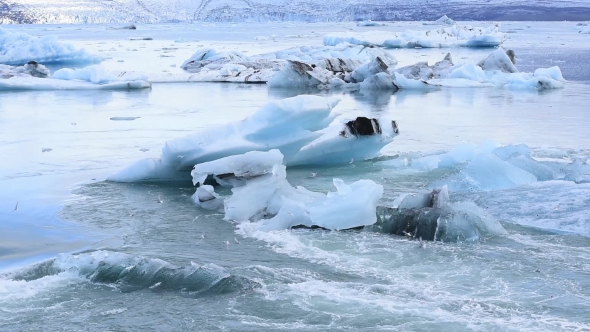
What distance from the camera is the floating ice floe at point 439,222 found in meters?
4.43

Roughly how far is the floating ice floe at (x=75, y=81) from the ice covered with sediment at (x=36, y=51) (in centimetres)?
485

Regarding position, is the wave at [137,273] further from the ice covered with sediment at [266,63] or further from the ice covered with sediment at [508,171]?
the ice covered with sediment at [266,63]

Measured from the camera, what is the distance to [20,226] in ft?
15.6

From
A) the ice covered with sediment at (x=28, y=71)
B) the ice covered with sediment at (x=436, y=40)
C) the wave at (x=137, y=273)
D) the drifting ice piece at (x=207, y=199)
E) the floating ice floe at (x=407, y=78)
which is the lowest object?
the ice covered with sediment at (x=436, y=40)

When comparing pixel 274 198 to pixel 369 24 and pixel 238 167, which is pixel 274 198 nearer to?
pixel 238 167

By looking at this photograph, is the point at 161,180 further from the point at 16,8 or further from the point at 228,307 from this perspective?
the point at 16,8

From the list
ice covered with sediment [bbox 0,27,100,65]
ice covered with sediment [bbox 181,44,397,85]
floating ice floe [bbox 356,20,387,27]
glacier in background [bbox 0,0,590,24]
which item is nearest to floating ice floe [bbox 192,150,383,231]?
ice covered with sediment [bbox 181,44,397,85]

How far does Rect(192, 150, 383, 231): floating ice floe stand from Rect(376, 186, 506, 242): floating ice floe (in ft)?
0.45

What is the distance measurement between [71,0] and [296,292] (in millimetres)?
83337

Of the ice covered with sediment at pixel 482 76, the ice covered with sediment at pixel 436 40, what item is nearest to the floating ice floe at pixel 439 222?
the ice covered with sediment at pixel 482 76

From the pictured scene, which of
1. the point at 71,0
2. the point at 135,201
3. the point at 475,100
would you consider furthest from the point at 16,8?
the point at 135,201

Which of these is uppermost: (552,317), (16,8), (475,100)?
(552,317)

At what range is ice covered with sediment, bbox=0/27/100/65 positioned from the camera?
65.5 feet

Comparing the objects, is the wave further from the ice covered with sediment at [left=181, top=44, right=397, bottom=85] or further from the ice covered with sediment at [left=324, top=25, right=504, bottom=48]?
the ice covered with sediment at [left=324, top=25, right=504, bottom=48]
